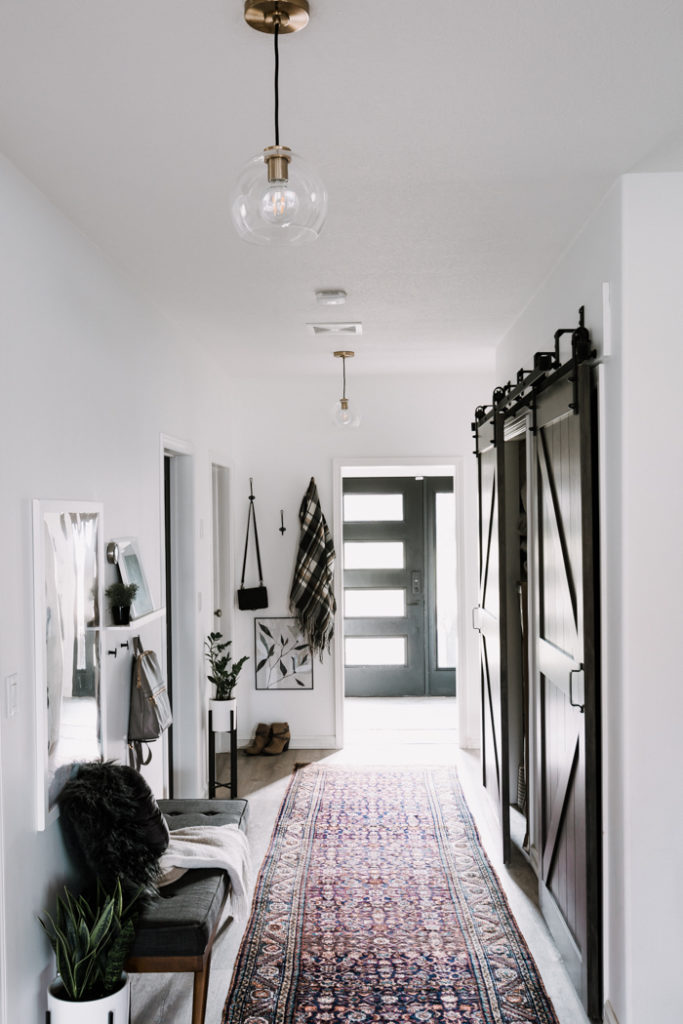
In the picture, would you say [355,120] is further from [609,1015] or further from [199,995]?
[609,1015]

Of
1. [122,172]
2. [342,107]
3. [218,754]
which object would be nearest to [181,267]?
[122,172]

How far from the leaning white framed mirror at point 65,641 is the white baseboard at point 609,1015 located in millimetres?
1749

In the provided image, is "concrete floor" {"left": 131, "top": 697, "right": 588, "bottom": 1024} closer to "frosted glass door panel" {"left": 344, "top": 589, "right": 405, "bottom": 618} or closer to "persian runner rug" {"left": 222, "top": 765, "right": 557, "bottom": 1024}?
"persian runner rug" {"left": 222, "top": 765, "right": 557, "bottom": 1024}

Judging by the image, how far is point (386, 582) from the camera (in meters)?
7.78

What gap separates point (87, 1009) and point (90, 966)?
0.33 ft

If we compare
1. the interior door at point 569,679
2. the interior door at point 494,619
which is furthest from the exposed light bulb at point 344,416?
the interior door at point 569,679

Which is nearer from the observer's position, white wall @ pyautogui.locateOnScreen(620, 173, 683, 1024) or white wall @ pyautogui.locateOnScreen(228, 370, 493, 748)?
white wall @ pyautogui.locateOnScreen(620, 173, 683, 1024)

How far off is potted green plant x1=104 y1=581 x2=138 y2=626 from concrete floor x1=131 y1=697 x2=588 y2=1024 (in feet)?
4.14

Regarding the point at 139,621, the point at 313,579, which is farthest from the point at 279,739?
the point at 139,621

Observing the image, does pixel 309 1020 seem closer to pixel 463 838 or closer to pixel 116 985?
pixel 116 985

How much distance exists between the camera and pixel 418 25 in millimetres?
1655

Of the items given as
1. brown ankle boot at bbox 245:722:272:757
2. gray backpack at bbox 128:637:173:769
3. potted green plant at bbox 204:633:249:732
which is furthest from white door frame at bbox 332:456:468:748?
gray backpack at bbox 128:637:173:769

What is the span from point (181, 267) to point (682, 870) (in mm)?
2707

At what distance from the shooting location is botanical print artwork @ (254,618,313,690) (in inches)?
245
